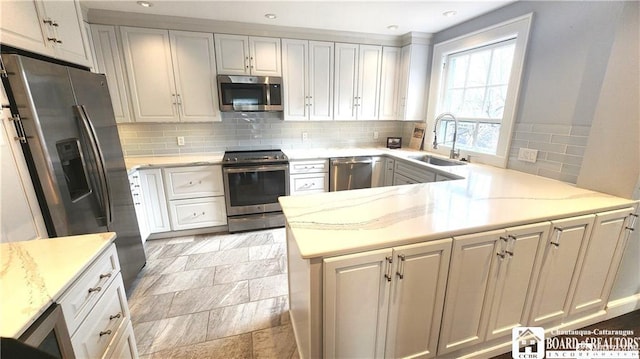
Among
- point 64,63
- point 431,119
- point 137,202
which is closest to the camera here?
point 64,63

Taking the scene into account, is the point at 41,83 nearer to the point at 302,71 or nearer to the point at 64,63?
the point at 64,63

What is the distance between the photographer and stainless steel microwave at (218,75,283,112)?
3.04 metres

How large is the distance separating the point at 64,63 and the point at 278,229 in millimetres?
2424

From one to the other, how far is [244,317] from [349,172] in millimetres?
2101

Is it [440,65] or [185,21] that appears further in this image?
[440,65]

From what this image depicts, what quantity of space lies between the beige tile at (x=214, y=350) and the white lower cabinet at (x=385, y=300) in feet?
2.48

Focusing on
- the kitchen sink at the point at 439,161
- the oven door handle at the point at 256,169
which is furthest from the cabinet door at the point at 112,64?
the kitchen sink at the point at 439,161

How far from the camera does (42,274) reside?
886 mm

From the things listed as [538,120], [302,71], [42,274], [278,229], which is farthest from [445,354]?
[302,71]

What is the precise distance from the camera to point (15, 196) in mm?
1261

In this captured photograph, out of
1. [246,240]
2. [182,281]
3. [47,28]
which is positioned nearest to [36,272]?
[47,28]

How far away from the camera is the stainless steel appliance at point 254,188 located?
306 cm

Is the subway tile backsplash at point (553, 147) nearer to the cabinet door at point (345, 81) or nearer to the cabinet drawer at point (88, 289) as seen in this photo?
the cabinet door at point (345, 81)

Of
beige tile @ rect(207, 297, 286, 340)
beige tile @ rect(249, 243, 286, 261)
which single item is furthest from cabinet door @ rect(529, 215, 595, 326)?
beige tile @ rect(249, 243, 286, 261)
